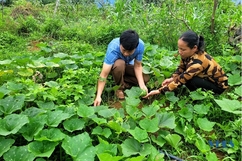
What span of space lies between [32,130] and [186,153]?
1423 mm

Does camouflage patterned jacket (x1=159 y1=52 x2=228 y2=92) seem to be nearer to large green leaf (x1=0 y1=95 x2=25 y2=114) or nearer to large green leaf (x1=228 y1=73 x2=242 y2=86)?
large green leaf (x1=228 y1=73 x2=242 y2=86)

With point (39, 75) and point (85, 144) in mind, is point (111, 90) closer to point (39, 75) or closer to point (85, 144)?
point (39, 75)

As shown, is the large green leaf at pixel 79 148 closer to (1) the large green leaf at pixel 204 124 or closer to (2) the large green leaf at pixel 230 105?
(1) the large green leaf at pixel 204 124

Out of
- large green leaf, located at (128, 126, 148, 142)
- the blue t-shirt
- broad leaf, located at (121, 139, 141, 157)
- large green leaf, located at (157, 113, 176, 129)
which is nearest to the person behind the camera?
broad leaf, located at (121, 139, 141, 157)

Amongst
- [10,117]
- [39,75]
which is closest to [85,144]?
[10,117]

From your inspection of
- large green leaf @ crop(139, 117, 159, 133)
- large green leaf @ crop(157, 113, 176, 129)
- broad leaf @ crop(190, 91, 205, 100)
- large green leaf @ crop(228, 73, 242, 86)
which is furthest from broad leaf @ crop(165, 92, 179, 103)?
large green leaf @ crop(228, 73, 242, 86)

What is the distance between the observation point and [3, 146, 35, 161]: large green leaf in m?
2.10

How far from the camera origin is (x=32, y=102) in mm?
3037

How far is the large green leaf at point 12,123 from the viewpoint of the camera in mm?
2293

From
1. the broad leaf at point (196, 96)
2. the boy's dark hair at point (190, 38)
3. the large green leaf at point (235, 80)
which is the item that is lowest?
the broad leaf at point (196, 96)

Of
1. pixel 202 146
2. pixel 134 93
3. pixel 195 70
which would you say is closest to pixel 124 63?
pixel 134 93

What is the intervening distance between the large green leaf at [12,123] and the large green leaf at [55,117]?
23 centimetres

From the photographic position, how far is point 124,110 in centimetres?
325

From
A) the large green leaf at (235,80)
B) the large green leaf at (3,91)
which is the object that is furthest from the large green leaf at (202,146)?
the large green leaf at (3,91)
